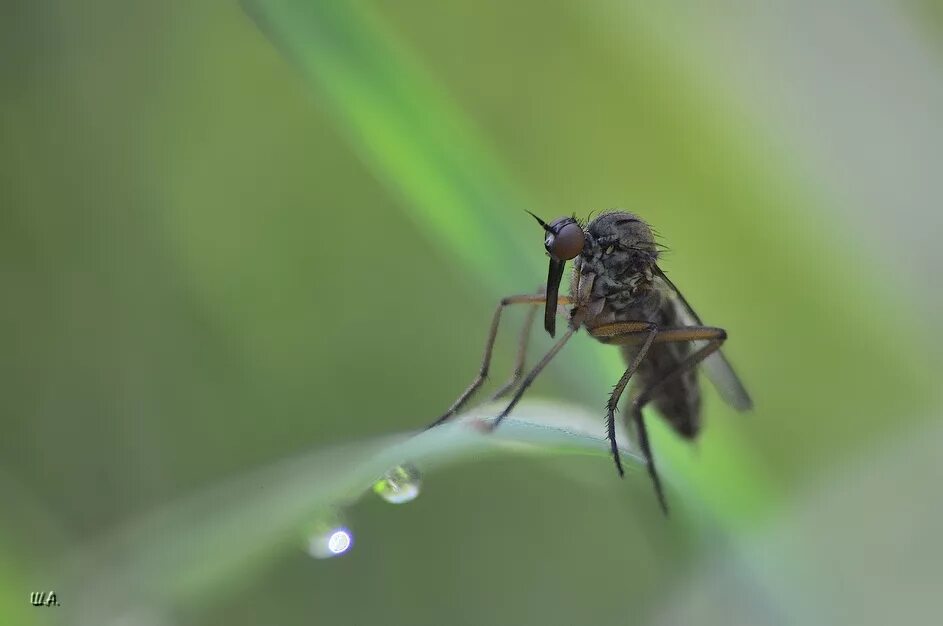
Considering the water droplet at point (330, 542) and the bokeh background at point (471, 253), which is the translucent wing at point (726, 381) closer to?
the bokeh background at point (471, 253)

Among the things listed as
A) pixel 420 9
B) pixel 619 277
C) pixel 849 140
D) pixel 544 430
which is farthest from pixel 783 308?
pixel 544 430

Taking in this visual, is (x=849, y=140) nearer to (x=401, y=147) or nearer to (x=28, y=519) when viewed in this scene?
(x=401, y=147)

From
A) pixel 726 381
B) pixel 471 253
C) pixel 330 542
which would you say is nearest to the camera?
pixel 330 542

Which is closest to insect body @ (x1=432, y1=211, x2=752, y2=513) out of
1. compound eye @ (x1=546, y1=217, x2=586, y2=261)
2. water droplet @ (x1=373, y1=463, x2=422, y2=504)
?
compound eye @ (x1=546, y1=217, x2=586, y2=261)

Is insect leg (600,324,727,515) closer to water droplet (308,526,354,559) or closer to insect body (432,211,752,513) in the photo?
insect body (432,211,752,513)

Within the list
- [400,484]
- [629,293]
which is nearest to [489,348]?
[629,293]

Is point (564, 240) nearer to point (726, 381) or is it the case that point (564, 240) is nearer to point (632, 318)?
point (632, 318)
